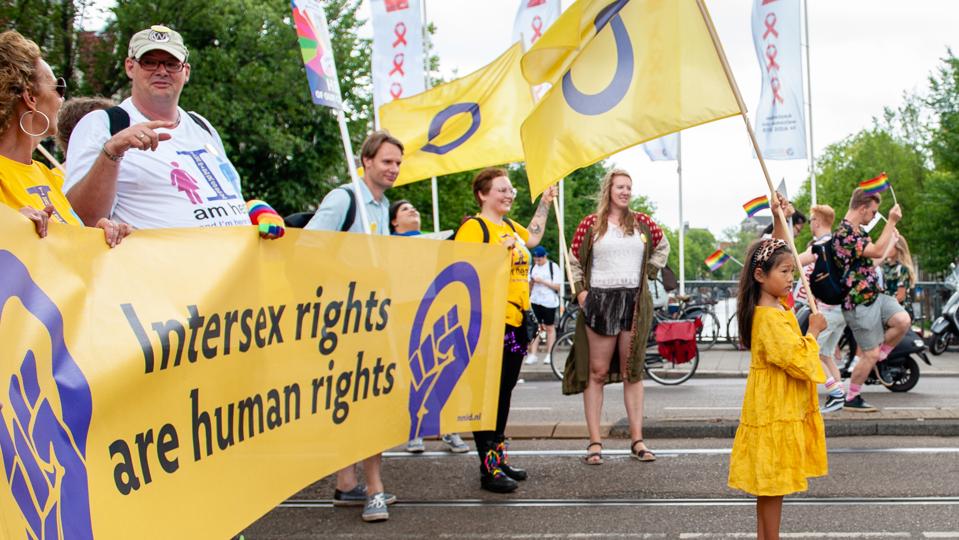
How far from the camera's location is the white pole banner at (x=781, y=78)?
17.5m

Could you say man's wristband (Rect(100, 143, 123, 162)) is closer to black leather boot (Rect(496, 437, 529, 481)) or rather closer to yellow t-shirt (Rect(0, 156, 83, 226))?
yellow t-shirt (Rect(0, 156, 83, 226))

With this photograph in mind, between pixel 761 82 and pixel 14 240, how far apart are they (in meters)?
16.2

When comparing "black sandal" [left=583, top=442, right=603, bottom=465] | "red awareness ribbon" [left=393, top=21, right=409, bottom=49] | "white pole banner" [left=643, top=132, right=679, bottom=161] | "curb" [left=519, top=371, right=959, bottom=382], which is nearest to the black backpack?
"black sandal" [left=583, top=442, right=603, bottom=465]

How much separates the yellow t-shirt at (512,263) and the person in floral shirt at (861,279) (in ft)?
11.0

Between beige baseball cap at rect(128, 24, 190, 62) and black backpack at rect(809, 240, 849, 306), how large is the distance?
6047 mm

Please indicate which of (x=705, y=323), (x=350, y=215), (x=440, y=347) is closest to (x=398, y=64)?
(x=705, y=323)

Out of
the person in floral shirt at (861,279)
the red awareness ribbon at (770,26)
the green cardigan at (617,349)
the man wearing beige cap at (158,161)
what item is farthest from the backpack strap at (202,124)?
the red awareness ribbon at (770,26)

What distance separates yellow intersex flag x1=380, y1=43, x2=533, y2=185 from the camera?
8.43m

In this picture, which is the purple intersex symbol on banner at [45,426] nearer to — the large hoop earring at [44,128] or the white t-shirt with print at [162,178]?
the large hoop earring at [44,128]

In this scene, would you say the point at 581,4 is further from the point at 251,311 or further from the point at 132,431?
the point at 132,431

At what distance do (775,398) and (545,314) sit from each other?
11.2 m

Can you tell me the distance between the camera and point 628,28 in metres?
5.96

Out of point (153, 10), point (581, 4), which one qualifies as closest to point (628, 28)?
point (581, 4)

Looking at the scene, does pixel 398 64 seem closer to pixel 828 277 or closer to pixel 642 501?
pixel 828 277
